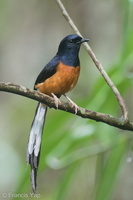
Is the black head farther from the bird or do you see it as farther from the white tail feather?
the white tail feather

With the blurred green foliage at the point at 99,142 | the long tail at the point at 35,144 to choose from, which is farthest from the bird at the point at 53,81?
the blurred green foliage at the point at 99,142

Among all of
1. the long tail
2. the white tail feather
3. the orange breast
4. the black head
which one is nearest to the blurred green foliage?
the long tail

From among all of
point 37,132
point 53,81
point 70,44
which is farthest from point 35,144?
point 70,44

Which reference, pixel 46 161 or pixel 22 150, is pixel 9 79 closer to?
pixel 22 150

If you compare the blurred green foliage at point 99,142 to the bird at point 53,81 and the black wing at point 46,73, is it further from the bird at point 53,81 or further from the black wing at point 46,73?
the black wing at point 46,73

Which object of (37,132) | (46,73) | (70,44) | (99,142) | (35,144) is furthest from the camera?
(70,44)

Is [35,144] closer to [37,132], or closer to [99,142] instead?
[37,132]
